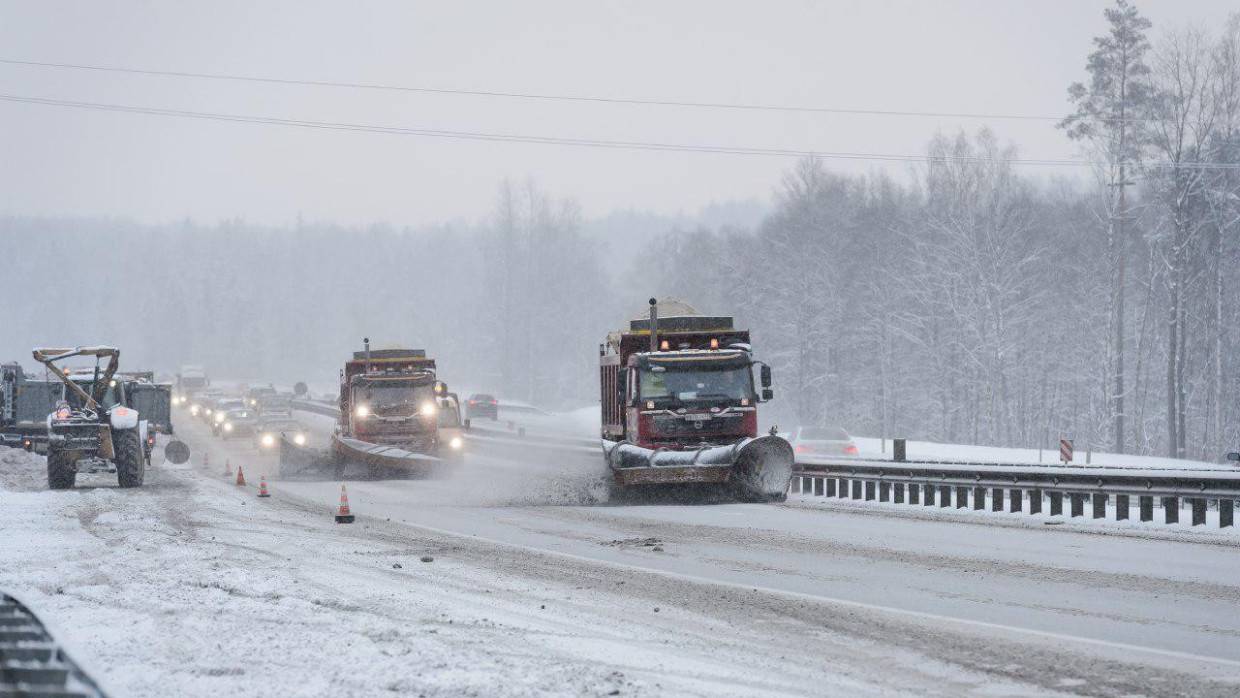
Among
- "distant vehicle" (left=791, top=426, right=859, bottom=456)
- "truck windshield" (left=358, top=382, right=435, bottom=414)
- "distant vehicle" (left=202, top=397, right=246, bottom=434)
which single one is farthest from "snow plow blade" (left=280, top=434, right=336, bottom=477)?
"distant vehicle" (left=202, top=397, right=246, bottom=434)

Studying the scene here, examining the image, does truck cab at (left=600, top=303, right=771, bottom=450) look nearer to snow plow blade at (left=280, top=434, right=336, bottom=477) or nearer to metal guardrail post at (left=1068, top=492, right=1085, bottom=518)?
metal guardrail post at (left=1068, top=492, right=1085, bottom=518)

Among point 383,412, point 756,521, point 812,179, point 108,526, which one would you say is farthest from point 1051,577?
point 812,179

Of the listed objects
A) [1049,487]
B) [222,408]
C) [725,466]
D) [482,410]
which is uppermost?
[725,466]

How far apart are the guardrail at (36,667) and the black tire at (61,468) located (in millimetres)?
20455

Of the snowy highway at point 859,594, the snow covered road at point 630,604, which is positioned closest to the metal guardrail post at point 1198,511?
the snow covered road at point 630,604

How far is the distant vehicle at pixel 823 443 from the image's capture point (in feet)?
138

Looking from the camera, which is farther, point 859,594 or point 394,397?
point 394,397

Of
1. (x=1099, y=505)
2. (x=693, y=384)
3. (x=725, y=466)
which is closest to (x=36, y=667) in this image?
(x=725, y=466)

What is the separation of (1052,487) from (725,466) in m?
5.18

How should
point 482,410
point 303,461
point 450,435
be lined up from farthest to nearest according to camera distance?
1. point 482,410
2. point 303,461
3. point 450,435

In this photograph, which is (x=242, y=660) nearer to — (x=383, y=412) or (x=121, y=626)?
(x=121, y=626)

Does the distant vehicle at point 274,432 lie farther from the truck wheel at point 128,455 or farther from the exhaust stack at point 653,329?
the exhaust stack at point 653,329

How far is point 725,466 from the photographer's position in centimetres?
2317

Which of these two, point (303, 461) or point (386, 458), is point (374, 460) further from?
point (303, 461)
